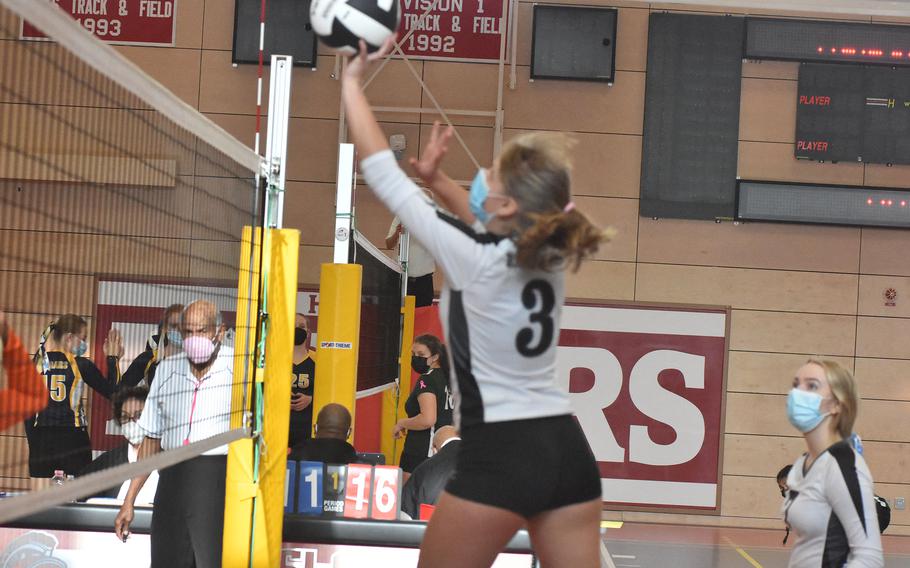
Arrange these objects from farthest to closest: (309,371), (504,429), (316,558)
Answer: (309,371) < (316,558) < (504,429)

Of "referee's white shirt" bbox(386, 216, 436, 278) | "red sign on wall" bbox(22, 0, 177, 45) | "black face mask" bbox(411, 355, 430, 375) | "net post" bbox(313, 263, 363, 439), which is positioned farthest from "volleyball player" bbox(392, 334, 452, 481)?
"red sign on wall" bbox(22, 0, 177, 45)

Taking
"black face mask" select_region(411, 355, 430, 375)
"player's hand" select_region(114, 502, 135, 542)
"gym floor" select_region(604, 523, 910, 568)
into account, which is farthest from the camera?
"gym floor" select_region(604, 523, 910, 568)

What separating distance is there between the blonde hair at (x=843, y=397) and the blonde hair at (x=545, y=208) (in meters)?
1.23

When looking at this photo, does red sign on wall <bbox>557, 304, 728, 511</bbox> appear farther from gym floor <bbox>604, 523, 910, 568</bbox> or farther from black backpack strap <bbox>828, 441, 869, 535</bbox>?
black backpack strap <bbox>828, 441, 869, 535</bbox>

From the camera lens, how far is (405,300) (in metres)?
10.1

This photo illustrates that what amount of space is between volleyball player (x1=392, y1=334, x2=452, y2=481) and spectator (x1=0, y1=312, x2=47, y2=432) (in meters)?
4.62

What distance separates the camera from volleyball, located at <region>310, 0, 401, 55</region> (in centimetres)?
285

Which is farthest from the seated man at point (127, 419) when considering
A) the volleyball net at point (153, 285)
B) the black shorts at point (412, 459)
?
the black shorts at point (412, 459)

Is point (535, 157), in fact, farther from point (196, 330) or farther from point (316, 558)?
point (316, 558)

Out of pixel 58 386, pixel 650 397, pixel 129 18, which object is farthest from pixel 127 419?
pixel 129 18

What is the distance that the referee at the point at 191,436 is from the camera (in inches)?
154

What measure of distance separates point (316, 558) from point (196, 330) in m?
1.16

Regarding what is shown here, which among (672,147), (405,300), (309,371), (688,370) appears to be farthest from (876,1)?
(309,371)

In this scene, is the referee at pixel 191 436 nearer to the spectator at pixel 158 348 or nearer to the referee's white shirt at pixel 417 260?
the spectator at pixel 158 348
